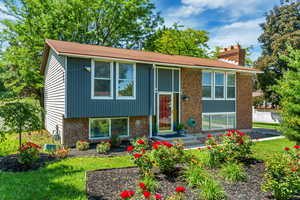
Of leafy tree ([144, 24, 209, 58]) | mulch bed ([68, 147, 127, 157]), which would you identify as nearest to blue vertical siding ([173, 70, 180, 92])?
mulch bed ([68, 147, 127, 157])

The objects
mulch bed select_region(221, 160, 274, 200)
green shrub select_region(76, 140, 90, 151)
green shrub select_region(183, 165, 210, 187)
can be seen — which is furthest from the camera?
green shrub select_region(76, 140, 90, 151)

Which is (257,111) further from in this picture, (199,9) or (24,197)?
(24,197)

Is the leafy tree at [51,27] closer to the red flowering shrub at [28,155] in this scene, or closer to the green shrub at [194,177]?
the red flowering shrub at [28,155]

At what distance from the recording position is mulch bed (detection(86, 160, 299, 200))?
174 inches

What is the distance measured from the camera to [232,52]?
1709 centimetres

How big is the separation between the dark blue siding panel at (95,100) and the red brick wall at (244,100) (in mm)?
7332

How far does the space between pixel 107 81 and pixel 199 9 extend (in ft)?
36.4

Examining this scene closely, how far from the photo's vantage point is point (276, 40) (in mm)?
24359

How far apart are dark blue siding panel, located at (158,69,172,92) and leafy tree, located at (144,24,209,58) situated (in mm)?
15366

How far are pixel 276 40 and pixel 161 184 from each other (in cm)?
2599

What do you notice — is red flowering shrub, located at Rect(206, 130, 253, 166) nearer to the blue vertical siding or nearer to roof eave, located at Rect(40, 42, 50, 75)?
the blue vertical siding

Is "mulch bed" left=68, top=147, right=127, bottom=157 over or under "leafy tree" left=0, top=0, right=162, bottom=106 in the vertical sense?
under

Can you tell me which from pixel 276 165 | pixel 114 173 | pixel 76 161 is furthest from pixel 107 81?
pixel 276 165

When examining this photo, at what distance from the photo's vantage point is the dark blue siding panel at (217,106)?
13418mm
